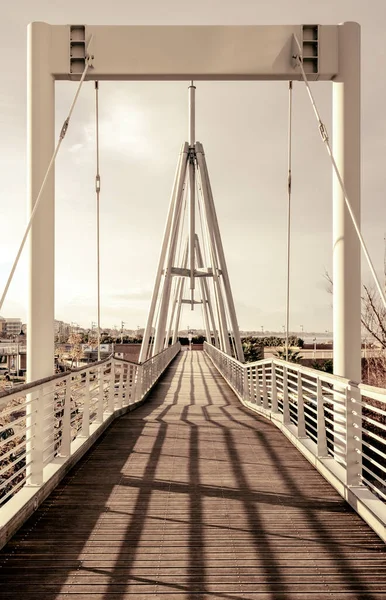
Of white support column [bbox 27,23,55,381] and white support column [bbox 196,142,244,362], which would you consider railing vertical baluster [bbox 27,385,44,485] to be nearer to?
white support column [bbox 27,23,55,381]

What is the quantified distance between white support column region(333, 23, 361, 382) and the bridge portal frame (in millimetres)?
11

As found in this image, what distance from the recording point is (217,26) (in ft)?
20.7

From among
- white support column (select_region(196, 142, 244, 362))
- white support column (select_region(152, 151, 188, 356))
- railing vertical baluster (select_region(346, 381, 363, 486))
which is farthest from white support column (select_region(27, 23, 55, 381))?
white support column (select_region(196, 142, 244, 362))

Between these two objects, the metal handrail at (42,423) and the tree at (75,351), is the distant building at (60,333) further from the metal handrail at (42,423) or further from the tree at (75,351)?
the metal handrail at (42,423)

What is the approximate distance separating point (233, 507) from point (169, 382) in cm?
1491

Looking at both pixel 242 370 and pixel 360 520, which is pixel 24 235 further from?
pixel 242 370

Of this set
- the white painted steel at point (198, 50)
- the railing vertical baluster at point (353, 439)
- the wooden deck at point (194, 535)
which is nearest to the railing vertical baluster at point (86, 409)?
the wooden deck at point (194, 535)

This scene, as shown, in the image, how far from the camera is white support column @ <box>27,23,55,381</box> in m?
5.91

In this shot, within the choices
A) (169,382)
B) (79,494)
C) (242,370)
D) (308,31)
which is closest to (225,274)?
(169,382)

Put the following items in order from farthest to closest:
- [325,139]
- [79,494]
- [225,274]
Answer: [225,274] < [325,139] < [79,494]

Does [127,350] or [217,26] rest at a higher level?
[217,26]

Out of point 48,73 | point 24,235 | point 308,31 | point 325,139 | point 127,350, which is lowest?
point 127,350

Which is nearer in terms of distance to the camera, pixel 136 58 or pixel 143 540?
pixel 143 540

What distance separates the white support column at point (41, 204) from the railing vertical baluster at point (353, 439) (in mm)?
3214
